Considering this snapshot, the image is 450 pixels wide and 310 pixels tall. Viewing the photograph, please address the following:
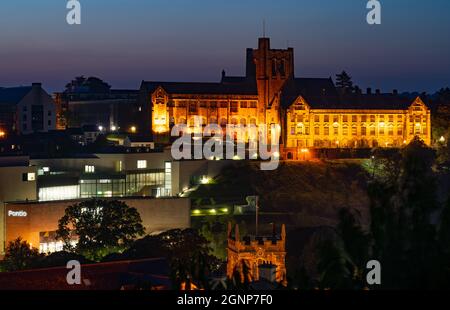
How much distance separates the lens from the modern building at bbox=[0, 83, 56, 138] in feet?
297

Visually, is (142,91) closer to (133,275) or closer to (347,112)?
(347,112)

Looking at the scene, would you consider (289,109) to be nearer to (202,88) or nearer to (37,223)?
(202,88)

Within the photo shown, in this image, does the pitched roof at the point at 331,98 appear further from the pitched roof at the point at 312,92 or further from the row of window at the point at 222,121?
the row of window at the point at 222,121

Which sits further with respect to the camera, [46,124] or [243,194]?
[46,124]

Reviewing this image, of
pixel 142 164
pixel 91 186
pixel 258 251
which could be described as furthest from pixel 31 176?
pixel 258 251

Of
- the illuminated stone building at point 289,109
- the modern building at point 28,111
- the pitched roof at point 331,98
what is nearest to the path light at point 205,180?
the illuminated stone building at point 289,109

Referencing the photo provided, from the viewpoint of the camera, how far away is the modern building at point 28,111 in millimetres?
90375

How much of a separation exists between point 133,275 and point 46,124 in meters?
53.2

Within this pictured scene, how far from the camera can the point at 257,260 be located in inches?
1735

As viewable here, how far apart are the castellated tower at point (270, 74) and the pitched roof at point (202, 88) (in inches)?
41.4

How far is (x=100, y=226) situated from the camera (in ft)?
176

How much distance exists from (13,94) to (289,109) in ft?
83.1

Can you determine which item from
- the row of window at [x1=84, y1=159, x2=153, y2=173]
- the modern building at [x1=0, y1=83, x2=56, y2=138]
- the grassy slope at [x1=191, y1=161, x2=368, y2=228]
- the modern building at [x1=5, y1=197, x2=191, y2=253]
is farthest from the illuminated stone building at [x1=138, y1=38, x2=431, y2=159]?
the modern building at [x1=5, y1=197, x2=191, y2=253]
